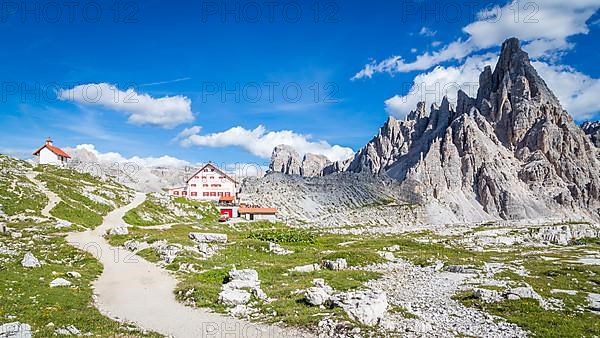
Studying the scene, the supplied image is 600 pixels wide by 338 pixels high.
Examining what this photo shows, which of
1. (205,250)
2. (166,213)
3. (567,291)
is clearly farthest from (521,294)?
(166,213)

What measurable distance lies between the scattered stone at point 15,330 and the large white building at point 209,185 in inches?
5024

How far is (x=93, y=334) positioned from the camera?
19234 millimetres

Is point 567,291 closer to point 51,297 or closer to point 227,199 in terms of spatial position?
point 51,297

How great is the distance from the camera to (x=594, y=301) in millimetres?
30141

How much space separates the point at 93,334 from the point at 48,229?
46.9m

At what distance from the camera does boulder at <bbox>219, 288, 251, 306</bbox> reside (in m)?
26.0

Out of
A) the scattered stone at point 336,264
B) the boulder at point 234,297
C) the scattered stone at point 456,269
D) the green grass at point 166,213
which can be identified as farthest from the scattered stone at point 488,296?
the green grass at point 166,213

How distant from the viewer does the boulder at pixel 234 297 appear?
26.0m

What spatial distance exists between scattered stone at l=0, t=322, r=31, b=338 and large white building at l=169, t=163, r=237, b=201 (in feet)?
419

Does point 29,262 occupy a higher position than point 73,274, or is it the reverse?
point 29,262

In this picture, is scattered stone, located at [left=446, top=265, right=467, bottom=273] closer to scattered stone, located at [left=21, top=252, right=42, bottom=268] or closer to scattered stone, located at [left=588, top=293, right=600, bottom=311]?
scattered stone, located at [left=588, top=293, right=600, bottom=311]

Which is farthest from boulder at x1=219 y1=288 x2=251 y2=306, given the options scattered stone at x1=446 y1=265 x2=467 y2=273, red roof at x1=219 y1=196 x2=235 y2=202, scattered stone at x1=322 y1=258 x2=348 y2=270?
red roof at x1=219 y1=196 x2=235 y2=202

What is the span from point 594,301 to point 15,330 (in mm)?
38254

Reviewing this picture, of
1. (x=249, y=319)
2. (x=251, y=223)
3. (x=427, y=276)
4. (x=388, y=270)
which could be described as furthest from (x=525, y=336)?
(x=251, y=223)
